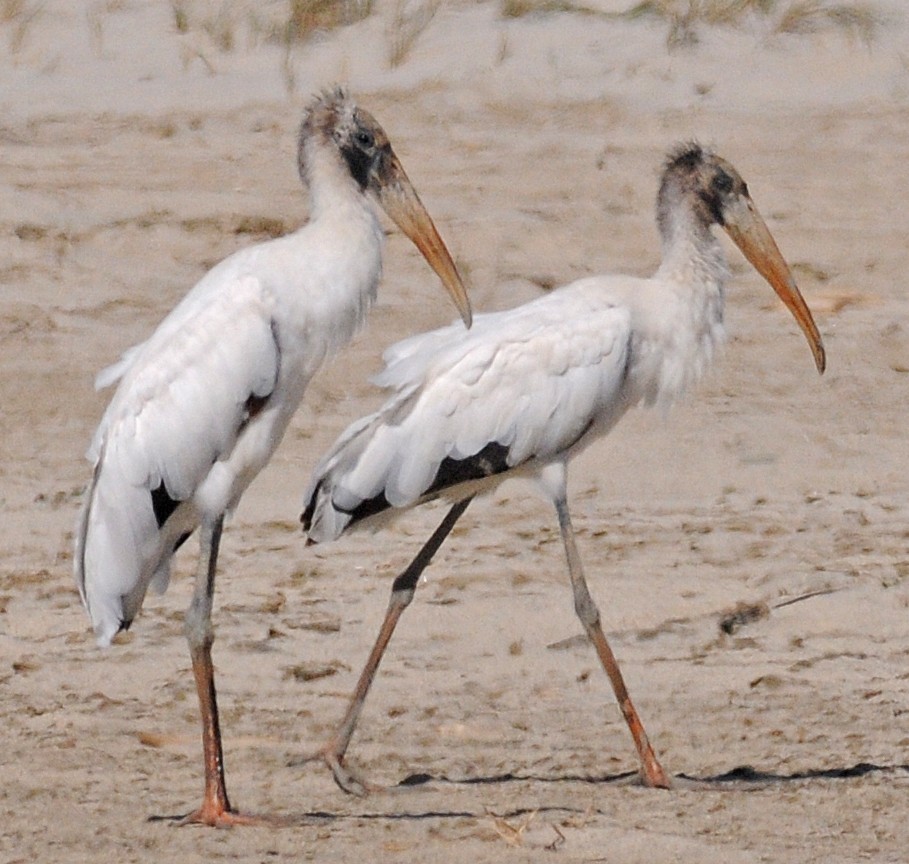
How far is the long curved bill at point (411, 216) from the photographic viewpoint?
7066 millimetres

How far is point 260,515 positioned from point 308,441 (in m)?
0.83

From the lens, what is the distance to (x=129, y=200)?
39.9ft

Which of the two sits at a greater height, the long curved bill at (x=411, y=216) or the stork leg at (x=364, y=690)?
the long curved bill at (x=411, y=216)

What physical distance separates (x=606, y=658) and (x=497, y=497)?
2.55 m

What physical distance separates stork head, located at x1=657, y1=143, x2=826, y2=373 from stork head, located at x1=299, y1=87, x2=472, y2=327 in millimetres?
836

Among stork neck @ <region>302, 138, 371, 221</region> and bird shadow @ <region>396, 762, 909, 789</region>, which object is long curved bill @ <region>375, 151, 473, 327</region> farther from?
bird shadow @ <region>396, 762, 909, 789</region>

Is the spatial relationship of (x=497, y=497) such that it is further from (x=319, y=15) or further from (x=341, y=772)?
(x=319, y=15)

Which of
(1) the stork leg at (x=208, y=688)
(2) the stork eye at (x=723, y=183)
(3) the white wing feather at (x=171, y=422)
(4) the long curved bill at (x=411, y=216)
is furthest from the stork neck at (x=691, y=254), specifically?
(1) the stork leg at (x=208, y=688)

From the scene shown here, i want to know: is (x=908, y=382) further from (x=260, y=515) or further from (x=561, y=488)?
(x=561, y=488)

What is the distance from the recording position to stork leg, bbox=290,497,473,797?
6.90 metres

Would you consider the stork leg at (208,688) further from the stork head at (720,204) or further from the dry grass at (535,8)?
the dry grass at (535,8)

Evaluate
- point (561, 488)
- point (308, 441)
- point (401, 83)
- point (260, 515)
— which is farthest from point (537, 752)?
point (401, 83)

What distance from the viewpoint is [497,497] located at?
31.4ft

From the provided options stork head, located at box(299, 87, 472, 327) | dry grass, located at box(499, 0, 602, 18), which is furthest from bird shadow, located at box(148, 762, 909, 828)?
A: dry grass, located at box(499, 0, 602, 18)
